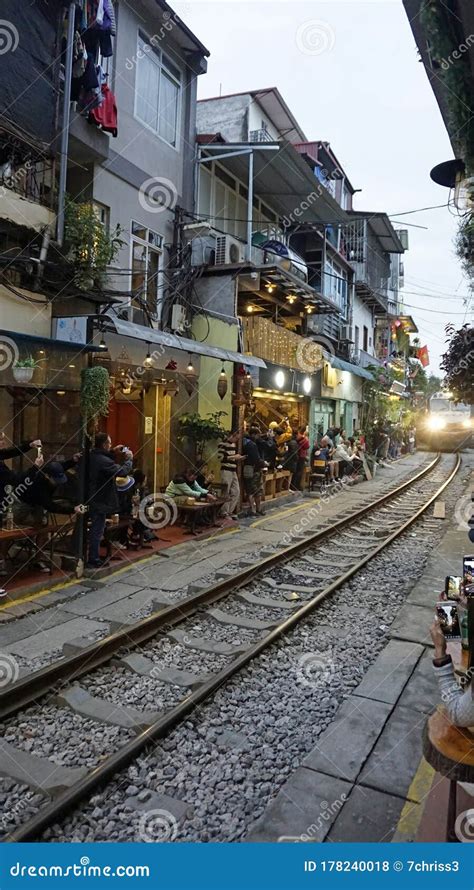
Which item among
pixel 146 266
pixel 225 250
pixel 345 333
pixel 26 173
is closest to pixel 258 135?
pixel 225 250

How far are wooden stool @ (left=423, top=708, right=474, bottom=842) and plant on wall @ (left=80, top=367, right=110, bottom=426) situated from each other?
655 cm

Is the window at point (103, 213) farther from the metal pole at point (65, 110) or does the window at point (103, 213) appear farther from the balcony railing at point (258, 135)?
the balcony railing at point (258, 135)

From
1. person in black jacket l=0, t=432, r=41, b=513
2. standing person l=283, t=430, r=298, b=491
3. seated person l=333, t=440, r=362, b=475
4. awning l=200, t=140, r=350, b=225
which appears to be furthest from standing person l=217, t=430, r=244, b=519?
awning l=200, t=140, r=350, b=225

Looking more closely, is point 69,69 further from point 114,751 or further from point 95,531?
point 114,751

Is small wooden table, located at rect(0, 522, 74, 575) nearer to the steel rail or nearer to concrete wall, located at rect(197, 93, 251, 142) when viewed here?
the steel rail

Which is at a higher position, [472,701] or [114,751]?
[472,701]

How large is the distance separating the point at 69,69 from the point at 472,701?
35.6 feet

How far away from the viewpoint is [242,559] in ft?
31.6

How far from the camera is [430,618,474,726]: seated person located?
2662 mm

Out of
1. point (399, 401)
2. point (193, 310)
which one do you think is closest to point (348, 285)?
point (399, 401)

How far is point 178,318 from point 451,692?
12.0m

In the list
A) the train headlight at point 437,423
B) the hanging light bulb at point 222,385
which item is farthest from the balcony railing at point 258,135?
the train headlight at point 437,423

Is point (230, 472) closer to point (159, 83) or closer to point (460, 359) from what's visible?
point (460, 359)

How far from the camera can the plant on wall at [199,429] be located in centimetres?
1339
